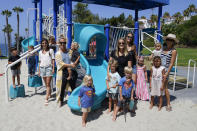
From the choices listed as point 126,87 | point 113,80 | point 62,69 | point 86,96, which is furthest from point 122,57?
point 62,69

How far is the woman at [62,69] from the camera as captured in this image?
443 cm

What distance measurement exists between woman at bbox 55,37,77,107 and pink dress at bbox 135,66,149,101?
6.50 feet

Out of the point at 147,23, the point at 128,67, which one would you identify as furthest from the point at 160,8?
the point at 147,23

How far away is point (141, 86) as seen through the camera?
5.23 metres

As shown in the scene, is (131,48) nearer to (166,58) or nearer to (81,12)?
(166,58)

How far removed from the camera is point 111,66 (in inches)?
161

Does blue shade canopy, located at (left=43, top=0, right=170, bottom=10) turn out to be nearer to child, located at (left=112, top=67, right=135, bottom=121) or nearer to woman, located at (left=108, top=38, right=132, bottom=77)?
woman, located at (left=108, top=38, right=132, bottom=77)

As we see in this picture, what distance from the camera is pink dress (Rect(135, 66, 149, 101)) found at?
5184 mm

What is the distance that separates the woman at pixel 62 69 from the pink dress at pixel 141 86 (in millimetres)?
1982

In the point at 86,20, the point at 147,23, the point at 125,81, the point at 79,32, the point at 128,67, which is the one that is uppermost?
the point at 147,23

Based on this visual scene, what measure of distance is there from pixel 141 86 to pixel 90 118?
6.63 ft

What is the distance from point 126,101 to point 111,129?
878mm

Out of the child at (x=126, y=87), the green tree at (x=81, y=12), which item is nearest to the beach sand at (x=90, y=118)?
the child at (x=126, y=87)

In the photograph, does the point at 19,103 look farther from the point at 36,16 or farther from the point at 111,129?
the point at 36,16
